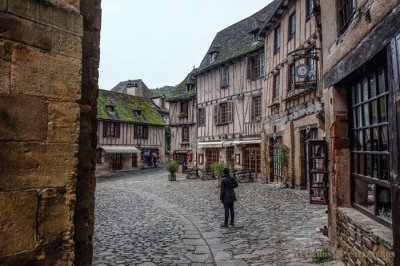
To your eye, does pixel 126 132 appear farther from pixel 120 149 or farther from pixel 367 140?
pixel 367 140

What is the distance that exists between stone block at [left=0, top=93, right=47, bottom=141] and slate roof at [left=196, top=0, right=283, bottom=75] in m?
17.2

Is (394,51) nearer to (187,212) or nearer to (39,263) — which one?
(39,263)

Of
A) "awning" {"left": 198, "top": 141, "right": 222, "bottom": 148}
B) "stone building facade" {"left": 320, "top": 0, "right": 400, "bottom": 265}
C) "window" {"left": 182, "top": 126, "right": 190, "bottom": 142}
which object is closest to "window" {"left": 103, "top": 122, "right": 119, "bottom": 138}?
"window" {"left": 182, "top": 126, "right": 190, "bottom": 142}

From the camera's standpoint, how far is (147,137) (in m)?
30.5

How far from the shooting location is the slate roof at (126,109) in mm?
27328

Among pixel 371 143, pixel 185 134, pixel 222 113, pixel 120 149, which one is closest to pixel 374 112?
pixel 371 143

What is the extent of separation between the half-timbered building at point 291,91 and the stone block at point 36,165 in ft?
28.5

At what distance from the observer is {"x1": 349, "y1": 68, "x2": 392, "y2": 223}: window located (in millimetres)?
3757

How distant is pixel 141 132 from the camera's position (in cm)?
2997

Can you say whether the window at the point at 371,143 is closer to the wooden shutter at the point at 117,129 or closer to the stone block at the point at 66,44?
the stone block at the point at 66,44

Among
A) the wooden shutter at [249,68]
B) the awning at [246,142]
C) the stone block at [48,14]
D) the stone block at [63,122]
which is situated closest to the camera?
the stone block at [48,14]

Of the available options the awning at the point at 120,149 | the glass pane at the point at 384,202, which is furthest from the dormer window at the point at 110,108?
the glass pane at the point at 384,202

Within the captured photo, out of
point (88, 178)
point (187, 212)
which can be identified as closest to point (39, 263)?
point (88, 178)

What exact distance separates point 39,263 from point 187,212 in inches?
292
